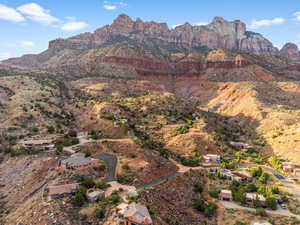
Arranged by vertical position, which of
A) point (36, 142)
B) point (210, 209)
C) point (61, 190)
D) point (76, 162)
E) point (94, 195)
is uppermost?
point (36, 142)

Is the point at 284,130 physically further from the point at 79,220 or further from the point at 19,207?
the point at 19,207

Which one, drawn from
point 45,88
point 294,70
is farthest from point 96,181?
point 294,70

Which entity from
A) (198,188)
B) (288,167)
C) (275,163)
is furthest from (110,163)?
(275,163)

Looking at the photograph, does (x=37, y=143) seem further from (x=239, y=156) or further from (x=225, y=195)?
(x=239, y=156)

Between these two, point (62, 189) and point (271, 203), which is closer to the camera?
point (62, 189)

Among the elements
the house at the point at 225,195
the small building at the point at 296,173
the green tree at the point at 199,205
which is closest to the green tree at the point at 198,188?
the house at the point at 225,195

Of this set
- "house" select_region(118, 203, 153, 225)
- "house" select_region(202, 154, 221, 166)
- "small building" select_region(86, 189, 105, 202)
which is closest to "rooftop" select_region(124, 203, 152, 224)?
"house" select_region(118, 203, 153, 225)
